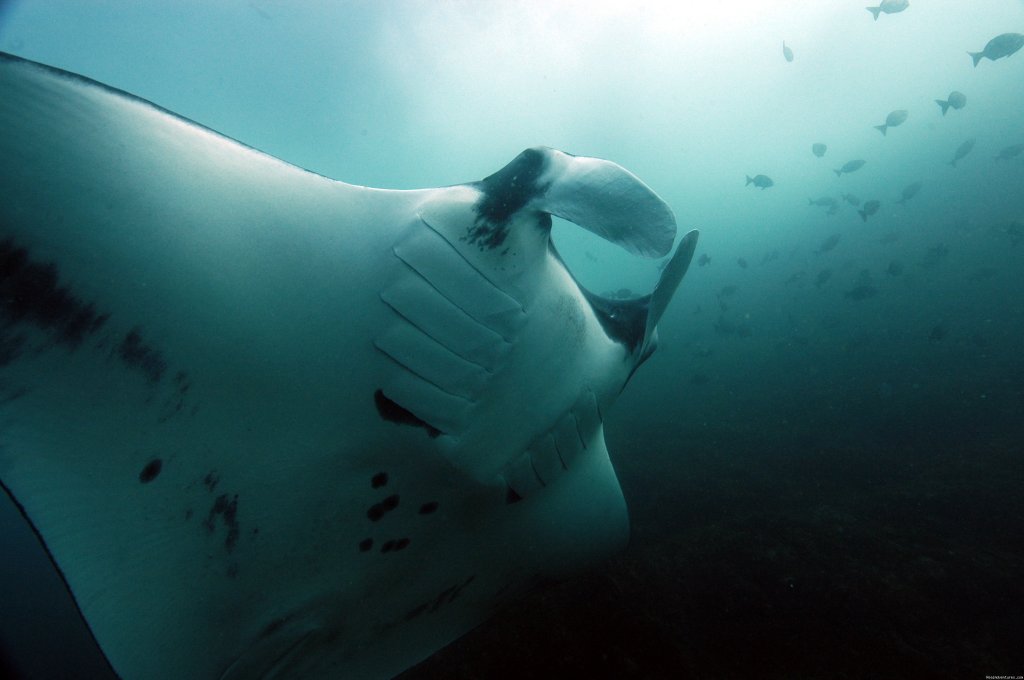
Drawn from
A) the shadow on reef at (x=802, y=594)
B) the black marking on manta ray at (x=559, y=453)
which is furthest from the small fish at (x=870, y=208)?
the black marking on manta ray at (x=559, y=453)

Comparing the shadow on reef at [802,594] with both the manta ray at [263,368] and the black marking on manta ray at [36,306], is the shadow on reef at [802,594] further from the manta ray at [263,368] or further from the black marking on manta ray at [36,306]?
the black marking on manta ray at [36,306]

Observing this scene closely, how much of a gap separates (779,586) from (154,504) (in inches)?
127

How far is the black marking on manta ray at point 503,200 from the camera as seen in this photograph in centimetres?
108

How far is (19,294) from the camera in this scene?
2.60 feet

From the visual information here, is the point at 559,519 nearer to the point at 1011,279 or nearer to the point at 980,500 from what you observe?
the point at 980,500

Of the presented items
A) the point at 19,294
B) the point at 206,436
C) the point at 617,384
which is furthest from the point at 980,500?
the point at 19,294

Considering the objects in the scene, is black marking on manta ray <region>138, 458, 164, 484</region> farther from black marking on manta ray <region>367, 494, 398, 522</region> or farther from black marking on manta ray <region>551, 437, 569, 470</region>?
black marking on manta ray <region>551, 437, 569, 470</region>

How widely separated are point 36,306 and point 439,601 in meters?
1.38

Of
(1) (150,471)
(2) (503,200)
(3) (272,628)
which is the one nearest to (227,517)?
(1) (150,471)

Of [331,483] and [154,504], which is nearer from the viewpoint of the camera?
[154,504]

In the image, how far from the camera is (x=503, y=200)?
1.09 meters

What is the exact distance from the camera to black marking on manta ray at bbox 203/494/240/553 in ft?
3.58

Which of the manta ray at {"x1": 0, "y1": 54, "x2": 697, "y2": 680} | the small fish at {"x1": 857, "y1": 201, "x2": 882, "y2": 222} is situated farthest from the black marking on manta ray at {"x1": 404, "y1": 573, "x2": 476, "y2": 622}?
the small fish at {"x1": 857, "y1": 201, "x2": 882, "y2": 222}

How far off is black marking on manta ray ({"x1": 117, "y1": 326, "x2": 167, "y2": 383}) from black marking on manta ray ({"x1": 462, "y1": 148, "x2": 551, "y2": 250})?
2.38 feet
